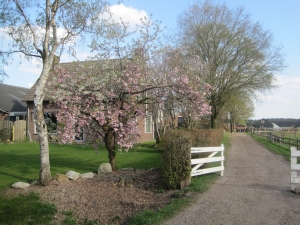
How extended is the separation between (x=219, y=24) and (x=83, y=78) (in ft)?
63.1

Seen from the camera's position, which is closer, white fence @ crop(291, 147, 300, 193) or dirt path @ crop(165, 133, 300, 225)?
dirt path @ crop(165, 133, 300, 225)

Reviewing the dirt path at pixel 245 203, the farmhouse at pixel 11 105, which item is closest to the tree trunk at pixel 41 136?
the dirt path at pixel 245 203

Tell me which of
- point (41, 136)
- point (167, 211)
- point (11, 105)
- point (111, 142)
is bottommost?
point (167, 211)

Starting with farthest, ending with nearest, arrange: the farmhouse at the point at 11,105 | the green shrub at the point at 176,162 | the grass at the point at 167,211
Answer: the farmhouse at the point at 11,105, the green shrub at the point at 176,162, the grass at the point at 167,211

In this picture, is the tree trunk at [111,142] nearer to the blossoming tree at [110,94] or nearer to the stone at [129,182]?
the blossoming tree at [110,94]

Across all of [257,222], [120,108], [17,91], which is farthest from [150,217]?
[17,91]

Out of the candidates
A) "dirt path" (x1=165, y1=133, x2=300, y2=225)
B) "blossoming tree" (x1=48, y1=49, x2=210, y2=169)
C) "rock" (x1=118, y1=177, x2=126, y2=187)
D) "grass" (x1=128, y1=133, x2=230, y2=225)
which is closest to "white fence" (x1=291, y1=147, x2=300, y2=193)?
"dirt path" (x1=165, y1=133, x2=300, y2=225)

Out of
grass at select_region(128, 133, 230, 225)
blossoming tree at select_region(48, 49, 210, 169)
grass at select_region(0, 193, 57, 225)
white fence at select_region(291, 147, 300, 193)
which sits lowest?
grass at select_region(0, 193, 57, 225)

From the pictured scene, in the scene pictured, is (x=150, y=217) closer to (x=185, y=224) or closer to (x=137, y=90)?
(x=185, y=224)

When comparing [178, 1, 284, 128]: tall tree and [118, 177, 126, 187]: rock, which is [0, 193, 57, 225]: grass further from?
[178, 1, 284, 128]: tall tree

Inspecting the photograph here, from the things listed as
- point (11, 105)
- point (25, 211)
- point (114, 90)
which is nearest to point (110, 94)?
point (114, 90)

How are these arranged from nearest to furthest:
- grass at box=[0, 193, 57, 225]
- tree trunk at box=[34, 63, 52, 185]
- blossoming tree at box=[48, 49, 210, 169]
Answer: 1. grass at box=[0, 193, 57, 225]
2. tree trunk at box=[34, 63, 52, 185]
3. blossoming tree at box=[48, 49, 210, 169]

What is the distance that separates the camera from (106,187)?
9.98 metres

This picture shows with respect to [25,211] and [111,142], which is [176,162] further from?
[25,211]
